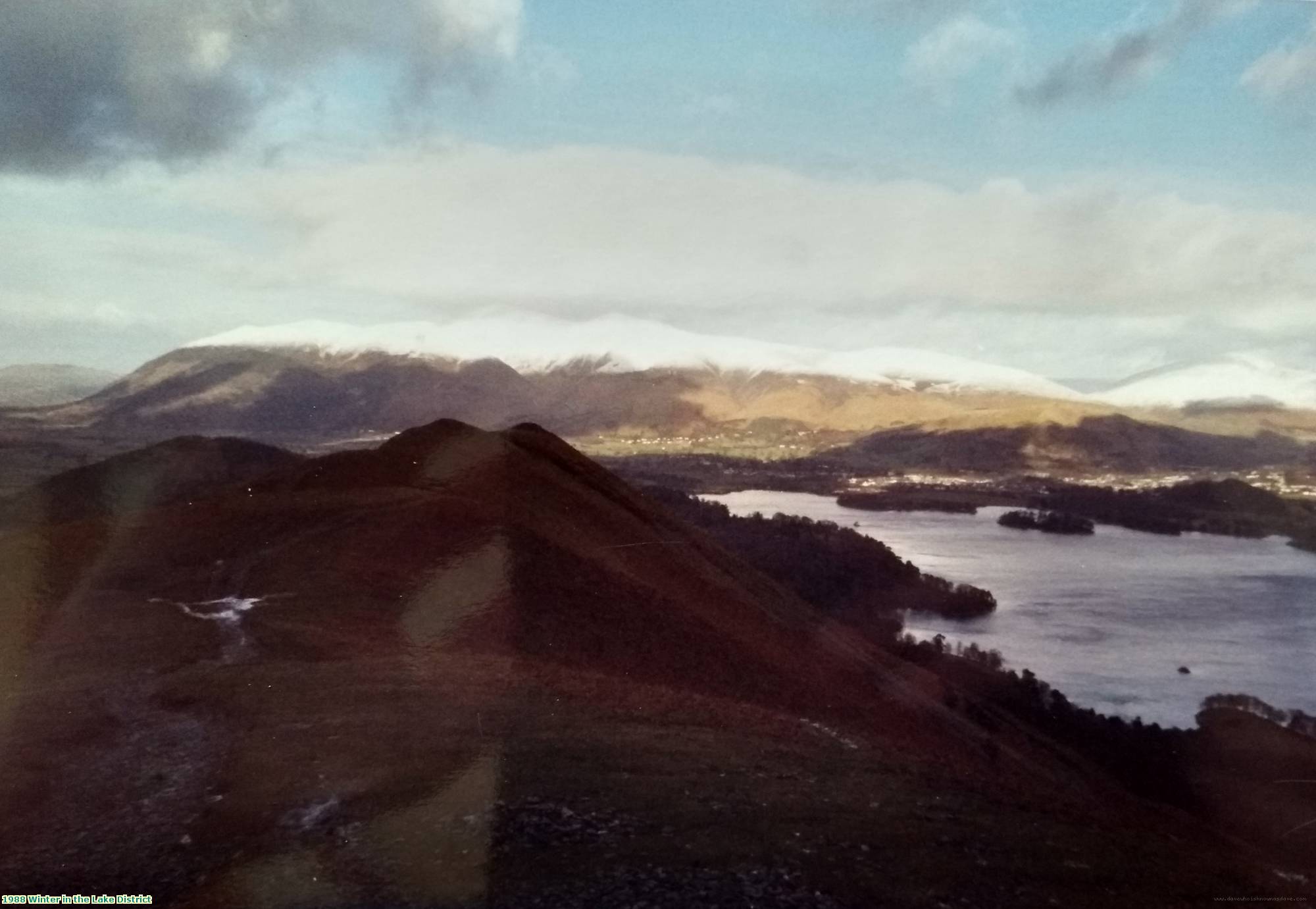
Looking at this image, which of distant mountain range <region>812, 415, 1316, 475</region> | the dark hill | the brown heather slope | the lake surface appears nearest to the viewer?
the brown heather slope

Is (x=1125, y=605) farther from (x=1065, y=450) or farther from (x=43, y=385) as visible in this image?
(x=43, y=385)

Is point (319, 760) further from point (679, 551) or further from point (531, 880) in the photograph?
point (679, 551)

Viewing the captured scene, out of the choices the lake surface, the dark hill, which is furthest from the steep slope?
the lake surface

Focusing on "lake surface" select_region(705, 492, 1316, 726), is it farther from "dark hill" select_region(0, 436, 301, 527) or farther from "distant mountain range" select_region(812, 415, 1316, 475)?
"dark hill" select_region(0, 436, 301, 527)

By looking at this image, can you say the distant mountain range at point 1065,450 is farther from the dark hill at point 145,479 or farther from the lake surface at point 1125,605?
the dark hill at point 145,479

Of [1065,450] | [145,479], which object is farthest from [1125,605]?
[145,479]

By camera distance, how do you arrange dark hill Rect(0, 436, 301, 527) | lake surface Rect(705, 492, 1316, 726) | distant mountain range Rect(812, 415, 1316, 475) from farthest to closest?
distant mountain range Rect(812, 415, 1316, 475)
lake surface Rect(705, 492, 1316, 726)
dark hill Rect(0, 436, 301, 527)

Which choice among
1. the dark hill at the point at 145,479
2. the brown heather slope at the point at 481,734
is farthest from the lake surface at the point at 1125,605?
the dark hill at the point at 145,479
